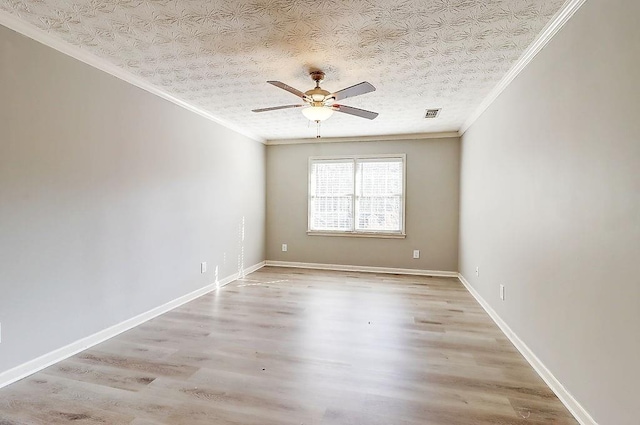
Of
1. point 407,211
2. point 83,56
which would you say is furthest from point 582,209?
point 407,211

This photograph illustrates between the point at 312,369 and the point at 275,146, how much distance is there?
446cm

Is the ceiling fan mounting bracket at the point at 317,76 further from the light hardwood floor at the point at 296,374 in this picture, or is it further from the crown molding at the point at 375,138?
the crown molding at the point at 375,138

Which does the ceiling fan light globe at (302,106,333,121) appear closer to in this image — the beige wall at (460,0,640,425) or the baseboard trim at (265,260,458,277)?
the beige wall at (460,0,640,425)

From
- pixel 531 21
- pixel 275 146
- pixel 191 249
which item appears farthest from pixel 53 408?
pixel 275 146

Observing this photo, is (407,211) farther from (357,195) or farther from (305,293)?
(305,293)

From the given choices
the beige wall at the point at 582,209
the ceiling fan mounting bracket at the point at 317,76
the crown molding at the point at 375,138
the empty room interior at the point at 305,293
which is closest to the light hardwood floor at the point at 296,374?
the empty room interior at the point at 305,293

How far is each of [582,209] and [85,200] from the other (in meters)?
3.42

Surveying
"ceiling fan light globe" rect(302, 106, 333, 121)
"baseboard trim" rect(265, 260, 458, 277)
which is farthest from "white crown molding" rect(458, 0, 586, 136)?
"baseboard trim" rect(265, 260, 458, 277)

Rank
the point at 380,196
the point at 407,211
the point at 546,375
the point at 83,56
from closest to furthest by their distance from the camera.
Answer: the point at 546,375 → the point at 83,56 → the point at 407,211 → the point at 380,196

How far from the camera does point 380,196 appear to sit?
5.64 metres

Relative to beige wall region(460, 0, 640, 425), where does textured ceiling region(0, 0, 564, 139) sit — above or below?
above

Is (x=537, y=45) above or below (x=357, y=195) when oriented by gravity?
above

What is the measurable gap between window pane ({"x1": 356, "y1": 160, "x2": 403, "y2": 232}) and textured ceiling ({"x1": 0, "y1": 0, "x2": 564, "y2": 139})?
201cm

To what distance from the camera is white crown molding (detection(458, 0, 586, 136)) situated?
6.31 feet
